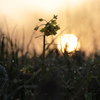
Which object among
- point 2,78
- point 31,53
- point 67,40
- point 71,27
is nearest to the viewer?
point 2,78

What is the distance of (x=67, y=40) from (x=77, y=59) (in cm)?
36

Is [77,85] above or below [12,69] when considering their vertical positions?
below

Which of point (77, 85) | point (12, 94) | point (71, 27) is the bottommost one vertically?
point (12, 94)

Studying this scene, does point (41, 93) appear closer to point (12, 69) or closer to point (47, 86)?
point (47, 86)

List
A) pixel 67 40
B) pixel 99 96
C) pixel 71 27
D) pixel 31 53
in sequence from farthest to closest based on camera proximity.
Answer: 1. pixel 31 53
2. pixel 71 27
3. pixel 67 40
4. pixel 99 96

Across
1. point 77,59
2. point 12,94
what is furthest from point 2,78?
point 77,59

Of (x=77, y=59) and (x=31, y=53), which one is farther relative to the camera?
(x=31, y=53)

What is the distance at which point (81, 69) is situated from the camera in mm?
2309

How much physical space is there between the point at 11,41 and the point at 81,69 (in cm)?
127

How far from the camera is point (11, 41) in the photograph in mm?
2764

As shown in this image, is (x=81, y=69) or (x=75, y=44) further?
(x=75, y=44)

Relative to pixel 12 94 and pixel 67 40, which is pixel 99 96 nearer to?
pixel 12 94

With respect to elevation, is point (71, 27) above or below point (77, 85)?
above

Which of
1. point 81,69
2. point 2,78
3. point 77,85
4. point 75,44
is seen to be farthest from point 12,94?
point 75,44
